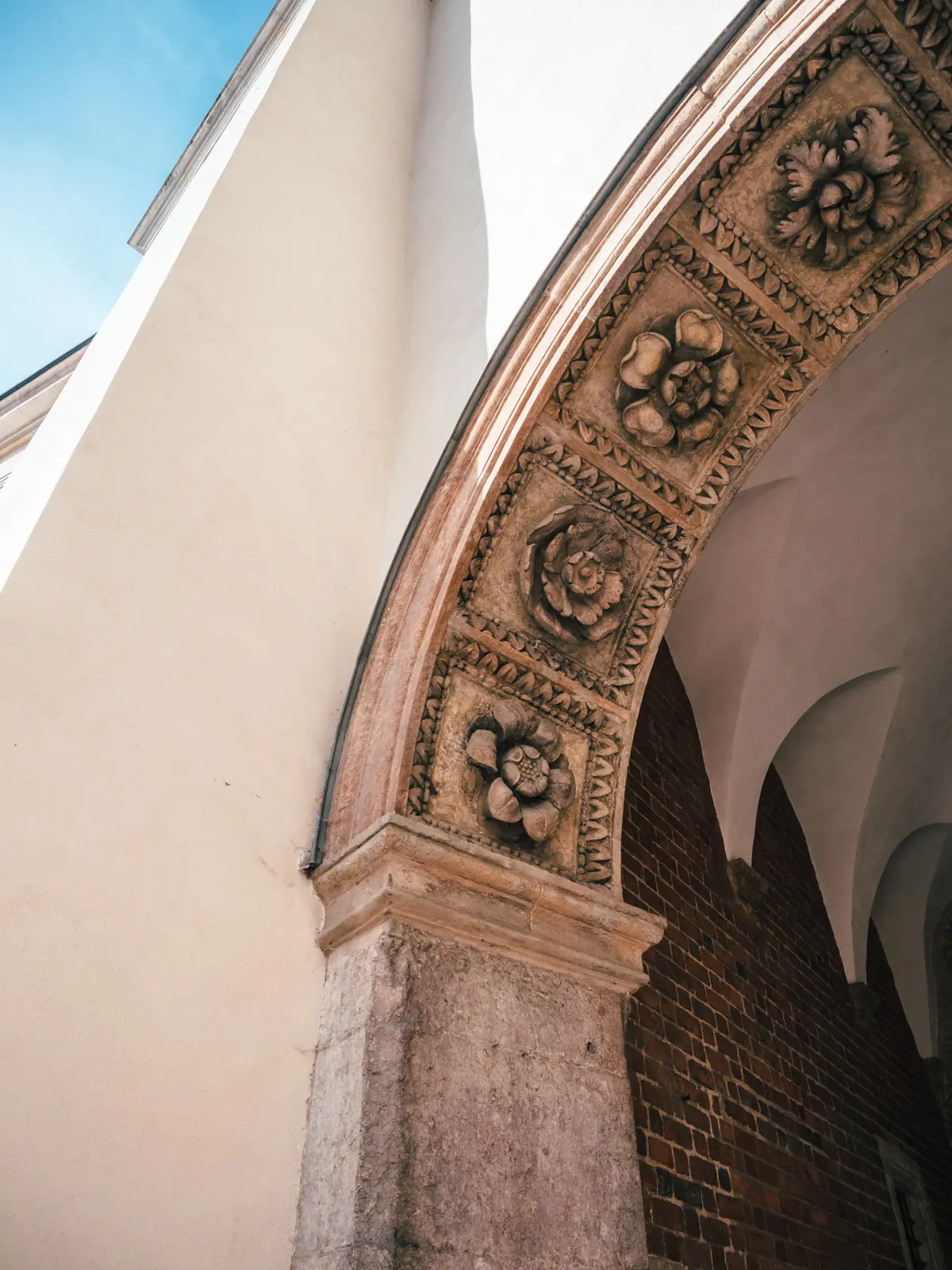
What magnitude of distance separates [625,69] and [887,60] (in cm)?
96

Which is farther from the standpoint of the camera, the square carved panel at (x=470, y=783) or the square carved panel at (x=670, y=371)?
the square carved panel at (x=670, y=371)

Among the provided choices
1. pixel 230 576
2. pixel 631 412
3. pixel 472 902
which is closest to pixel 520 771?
pixel 472 902

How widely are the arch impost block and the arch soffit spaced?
87 millimetres

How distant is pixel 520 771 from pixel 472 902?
0.48 meters

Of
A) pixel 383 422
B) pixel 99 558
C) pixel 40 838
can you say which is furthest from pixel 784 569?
pixel 40 838

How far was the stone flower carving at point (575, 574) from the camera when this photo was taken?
2973 millimetres

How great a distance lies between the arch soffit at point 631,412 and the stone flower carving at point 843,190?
0.04ft

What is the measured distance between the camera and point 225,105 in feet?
16.0

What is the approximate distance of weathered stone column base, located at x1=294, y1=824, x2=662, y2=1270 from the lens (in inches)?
76.7

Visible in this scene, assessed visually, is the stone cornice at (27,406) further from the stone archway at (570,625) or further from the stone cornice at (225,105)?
the stone archway at (570,625)

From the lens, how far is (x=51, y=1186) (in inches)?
68.7

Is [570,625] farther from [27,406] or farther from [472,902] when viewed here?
[27,406]

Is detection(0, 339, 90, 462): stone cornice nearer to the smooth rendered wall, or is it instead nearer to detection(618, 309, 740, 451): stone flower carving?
the smooth rendered wall

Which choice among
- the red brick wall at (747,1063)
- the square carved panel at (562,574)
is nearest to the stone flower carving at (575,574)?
the square carved panel at (562,574)
